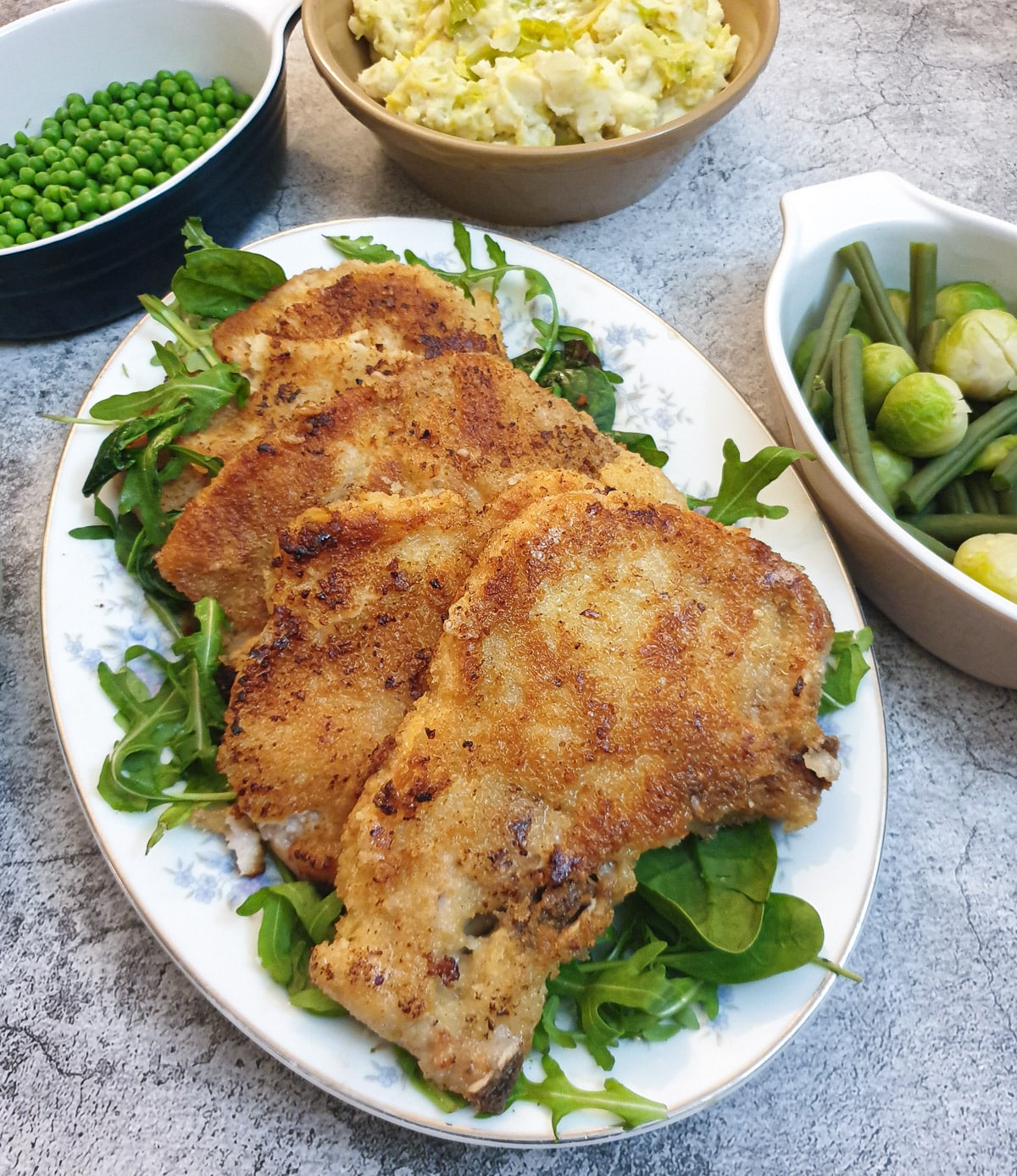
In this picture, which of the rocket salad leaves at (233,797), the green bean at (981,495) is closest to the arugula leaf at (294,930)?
the rocket salad leaves at (233,797)

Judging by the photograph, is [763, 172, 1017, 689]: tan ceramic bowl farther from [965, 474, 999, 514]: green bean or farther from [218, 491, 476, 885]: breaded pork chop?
[218, 491, 476, 885]: breaded pork chop

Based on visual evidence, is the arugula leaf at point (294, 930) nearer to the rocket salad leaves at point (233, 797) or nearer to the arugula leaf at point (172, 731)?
the rocket salad leaves at point (233, 797)

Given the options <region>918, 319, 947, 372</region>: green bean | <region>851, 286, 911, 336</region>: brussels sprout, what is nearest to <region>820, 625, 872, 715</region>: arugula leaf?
<region>918, 319, 947, 372</region>: green bean

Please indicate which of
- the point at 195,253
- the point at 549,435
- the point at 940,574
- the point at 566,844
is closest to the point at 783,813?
the point at 566,844

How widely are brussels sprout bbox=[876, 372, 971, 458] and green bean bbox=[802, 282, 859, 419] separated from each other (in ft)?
0.69

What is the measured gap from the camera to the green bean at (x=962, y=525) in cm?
260

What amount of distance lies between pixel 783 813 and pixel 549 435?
118cm

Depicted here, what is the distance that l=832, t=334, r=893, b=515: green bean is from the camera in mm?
2646

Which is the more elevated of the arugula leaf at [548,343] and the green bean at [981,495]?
the arugula leaf at [548,343]

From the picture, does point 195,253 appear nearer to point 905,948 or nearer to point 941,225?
point 941,225

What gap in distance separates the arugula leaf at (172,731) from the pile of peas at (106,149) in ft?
5.79

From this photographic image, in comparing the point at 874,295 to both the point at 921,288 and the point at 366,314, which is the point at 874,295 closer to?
the point at 921,288

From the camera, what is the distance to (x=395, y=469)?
240 centimetres

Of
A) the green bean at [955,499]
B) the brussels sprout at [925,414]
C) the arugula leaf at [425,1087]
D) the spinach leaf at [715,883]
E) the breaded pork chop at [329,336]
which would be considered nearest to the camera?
the arugula leaf at [425,1087]
